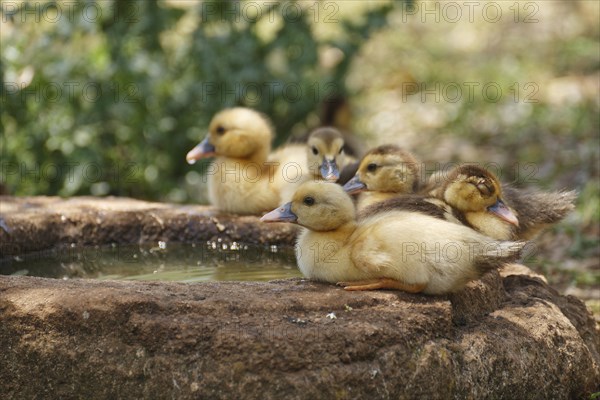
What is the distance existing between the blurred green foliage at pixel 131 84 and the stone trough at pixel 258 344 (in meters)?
5.55

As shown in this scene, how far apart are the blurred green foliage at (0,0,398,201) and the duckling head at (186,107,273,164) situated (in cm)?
219

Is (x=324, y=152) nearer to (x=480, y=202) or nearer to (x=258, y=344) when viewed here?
(x=480, y=202)

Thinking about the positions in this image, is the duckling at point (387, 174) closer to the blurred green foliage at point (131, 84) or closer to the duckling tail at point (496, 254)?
the duckling tail at point (496, 254)

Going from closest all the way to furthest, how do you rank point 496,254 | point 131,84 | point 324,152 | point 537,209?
point 496,254
point 537,209
point 324,152
point 131,84

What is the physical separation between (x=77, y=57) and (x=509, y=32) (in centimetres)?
793

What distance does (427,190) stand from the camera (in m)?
5.93

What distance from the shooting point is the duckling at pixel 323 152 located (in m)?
6.87

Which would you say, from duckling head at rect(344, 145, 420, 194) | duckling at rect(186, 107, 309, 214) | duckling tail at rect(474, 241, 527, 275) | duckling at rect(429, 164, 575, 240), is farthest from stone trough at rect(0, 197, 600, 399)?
duckling at rect(186, 107, 309, 214)

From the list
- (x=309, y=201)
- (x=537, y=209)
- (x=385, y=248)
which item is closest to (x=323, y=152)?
(x=537, y=209)

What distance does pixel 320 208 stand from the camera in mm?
4832

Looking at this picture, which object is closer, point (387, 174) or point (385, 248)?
point (385, 248)

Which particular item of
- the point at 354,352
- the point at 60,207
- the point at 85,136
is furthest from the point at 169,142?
the point at 354,352

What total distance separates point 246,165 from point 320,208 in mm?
2864

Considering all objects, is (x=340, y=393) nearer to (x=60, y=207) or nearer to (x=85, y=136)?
(x=60, y=207)
